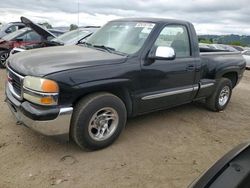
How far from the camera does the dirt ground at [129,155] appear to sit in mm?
3352

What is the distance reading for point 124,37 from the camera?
181 inches

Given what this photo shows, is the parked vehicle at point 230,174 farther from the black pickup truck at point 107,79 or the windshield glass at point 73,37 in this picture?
the windshield glass at point 73,37

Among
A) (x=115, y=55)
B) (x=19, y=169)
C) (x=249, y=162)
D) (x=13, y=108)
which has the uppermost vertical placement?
(x=115, y=55)

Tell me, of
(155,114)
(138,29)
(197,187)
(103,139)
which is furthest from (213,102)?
(197,187)

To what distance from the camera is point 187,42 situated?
16.8 ft

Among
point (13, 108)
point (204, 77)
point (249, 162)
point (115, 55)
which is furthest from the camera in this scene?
point (204, 77)

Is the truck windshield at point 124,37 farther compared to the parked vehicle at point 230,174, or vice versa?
the truck windshield at point 124,37

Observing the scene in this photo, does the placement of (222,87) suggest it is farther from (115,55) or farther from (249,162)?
(249,162)

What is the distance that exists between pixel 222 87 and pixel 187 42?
5.01 feet

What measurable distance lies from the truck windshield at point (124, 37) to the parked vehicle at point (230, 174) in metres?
2.64

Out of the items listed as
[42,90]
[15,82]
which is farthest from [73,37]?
[42,90]

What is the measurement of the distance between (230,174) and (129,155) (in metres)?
2.30

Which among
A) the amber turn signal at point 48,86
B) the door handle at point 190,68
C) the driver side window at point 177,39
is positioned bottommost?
the amber turn signal at point 48,86

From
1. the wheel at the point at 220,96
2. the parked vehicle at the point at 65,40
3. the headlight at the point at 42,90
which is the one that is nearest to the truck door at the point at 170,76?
the wheel at the point at 220,96
